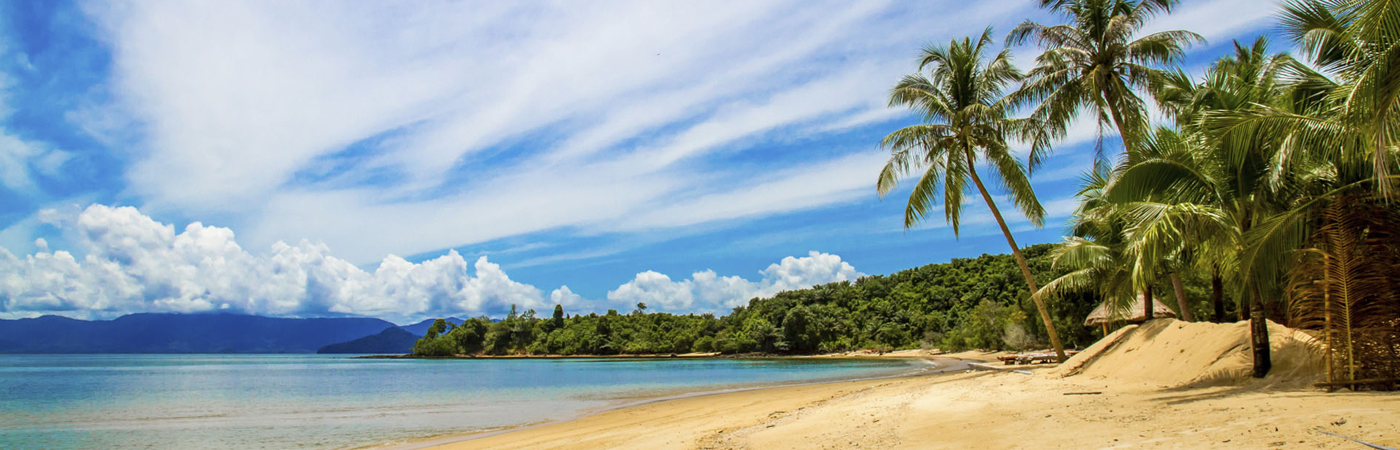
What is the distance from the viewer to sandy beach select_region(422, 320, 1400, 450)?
5.36 metres

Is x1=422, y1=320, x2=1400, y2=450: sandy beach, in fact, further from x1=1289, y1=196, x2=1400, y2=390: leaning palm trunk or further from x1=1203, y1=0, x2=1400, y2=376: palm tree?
x1=1203, y1=0, x2=1400, y2=376: palm tree

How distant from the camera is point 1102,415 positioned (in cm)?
713

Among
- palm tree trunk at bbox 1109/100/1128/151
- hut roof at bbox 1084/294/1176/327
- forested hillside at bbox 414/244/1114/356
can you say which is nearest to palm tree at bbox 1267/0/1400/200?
palm tree trunk at bbox 1109/100/1128/151

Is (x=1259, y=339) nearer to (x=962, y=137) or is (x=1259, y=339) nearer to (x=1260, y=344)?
(x=1260, y=344)

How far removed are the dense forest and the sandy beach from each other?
1753 centimetres

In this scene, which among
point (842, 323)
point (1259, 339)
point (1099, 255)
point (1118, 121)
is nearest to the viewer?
point (1259, 339)

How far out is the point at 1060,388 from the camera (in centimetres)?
1109

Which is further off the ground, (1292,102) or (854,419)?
(1292,102)

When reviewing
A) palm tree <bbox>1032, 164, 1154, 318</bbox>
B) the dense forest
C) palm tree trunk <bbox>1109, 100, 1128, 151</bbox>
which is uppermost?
palm tree trunk <bbox>1109, 100, 1128, 151</bbox>

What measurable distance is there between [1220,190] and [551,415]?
46.6 feet

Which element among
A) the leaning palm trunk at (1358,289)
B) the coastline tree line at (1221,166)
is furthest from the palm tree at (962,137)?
the leaning palm trunk at (1358,289)

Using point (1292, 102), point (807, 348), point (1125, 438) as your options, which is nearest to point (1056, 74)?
point (1292, 102)

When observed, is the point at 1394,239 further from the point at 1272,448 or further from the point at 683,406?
the point at 683,406

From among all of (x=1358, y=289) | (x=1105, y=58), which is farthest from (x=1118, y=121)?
(x=1358, y=289)
